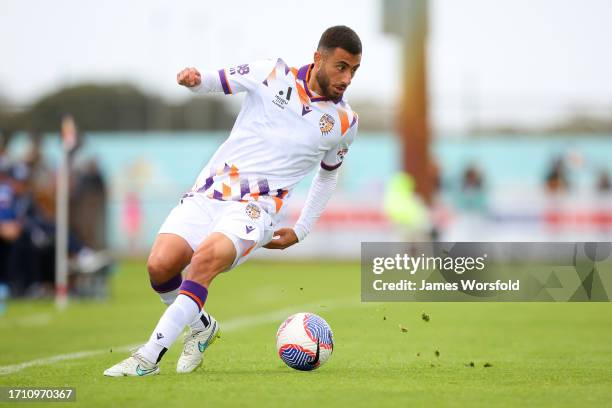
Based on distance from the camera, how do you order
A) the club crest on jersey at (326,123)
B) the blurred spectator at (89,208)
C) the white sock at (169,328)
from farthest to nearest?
the blurred spectator at (89,208)
the club crest on jersey at (326,123)
the white sock at (169,328)

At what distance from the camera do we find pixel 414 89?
25797mm

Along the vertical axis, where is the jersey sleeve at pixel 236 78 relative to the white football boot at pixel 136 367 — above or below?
above

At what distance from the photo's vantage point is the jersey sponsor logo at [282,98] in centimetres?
839

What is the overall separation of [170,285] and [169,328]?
0.72 meters

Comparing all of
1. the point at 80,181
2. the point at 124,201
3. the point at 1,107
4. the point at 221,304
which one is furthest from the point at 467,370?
the point at 1,107

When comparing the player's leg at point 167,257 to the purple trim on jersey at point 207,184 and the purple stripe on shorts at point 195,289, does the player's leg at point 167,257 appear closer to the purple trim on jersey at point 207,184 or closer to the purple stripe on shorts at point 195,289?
the purple stripe on shorts at point 195,289

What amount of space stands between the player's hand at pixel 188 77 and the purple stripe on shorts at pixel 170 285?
1413mm

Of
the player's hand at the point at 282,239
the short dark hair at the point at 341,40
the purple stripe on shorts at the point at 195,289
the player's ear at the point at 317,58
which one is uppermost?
the short dark hair at the point at 341,40

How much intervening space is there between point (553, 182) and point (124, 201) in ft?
38.0

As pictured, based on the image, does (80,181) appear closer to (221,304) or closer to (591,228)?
(221,304)

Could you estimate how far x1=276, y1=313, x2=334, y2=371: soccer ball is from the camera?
27.4 ft

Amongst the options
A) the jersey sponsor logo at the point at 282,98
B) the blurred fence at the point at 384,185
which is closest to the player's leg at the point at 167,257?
the jersey sponsor logo at the point at 282,98

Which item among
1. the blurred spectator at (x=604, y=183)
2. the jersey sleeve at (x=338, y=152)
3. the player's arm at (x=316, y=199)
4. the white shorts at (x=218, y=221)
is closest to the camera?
the white shorts at (x=218, y=221)

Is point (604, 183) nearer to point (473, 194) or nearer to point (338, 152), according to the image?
point (473, 194)
